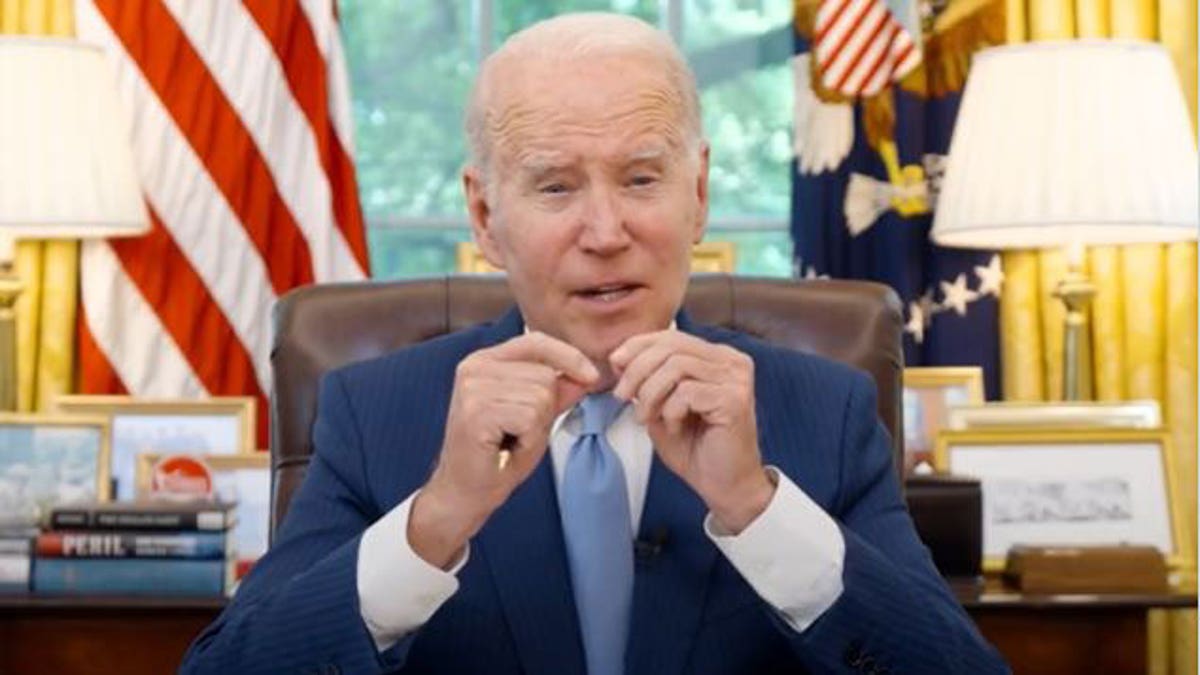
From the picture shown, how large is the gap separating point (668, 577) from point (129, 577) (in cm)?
130

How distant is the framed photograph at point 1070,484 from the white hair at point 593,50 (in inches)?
55.0

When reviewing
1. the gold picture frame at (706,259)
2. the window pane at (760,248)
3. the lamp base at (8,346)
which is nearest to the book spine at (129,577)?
the lamp base at (8,346)

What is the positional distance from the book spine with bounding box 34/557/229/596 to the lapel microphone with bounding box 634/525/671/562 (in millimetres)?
1196

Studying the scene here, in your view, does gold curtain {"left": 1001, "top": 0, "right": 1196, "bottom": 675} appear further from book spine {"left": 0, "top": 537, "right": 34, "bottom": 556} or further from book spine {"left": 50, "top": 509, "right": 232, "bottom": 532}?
book spine {"left": 0, "top": 537, "right": 34, "bottom": 556}

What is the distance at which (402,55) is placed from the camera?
16.5 ft

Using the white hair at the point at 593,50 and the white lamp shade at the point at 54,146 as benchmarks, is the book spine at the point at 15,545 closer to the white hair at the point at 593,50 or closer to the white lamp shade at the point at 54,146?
the white lamp shade at the point at 54,146

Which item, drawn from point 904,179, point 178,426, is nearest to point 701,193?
point 178,426

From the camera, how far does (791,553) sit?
1909 millimetres

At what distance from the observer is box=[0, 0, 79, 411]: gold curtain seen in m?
4.35

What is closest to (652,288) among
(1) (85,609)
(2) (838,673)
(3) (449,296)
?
(2) (838,673)

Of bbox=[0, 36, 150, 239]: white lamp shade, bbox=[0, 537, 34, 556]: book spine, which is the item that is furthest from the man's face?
bbox=[0, 36, 150, 239]: white lamp shade

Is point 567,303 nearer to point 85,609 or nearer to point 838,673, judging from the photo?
point 838,673

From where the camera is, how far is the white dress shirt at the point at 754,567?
191cm

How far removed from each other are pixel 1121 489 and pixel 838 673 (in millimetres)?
1592
